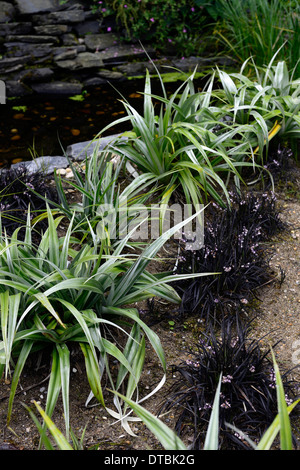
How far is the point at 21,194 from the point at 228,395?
1864 millimetres

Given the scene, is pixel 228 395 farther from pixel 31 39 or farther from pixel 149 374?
pixel 31 39

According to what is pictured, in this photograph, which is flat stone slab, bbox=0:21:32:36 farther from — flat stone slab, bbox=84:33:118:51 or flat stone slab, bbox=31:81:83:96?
flat stone slab, bbox=31:81:83:96

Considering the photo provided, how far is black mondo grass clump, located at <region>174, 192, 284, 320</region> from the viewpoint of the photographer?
93.2 inches

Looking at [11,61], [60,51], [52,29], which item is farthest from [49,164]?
[52,29]

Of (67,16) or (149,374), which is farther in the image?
(67,16)

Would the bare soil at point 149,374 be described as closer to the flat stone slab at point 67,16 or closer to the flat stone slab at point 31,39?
the flat stone slab at point 31,39

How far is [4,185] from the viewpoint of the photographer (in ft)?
10.1

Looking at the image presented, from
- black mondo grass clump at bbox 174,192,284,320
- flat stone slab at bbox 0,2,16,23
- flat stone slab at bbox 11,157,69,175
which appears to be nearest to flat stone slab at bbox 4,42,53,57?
flat stone slab at bbox 0,2,16,23

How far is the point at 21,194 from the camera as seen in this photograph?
304cm

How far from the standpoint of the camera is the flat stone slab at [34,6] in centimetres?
581

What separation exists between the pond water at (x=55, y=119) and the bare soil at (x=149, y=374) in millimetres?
2366

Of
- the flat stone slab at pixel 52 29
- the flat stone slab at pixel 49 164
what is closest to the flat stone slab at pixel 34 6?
the flat stone slab at pixel 52 29

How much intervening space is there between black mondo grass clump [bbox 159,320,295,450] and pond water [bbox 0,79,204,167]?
8.97ft
